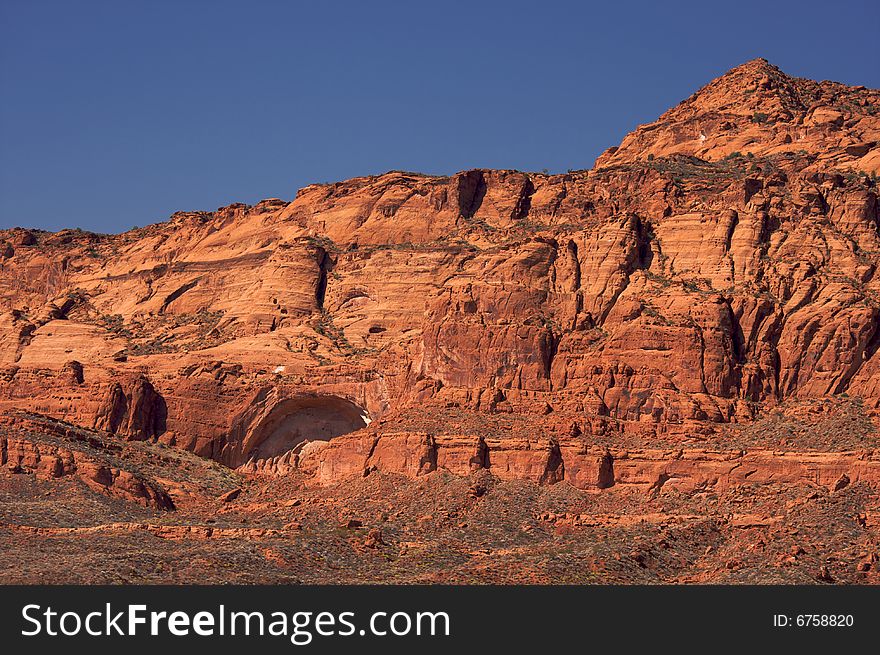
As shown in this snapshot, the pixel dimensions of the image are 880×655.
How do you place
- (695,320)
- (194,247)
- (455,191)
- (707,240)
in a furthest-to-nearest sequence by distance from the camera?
(194,247), (455,191), (707,240), (695,320)

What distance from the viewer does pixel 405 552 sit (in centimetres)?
9288

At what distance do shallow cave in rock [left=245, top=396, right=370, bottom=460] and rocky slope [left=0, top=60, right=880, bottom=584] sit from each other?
126 mm

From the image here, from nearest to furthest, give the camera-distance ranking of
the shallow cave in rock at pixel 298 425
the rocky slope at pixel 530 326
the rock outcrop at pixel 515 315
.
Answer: the rocky slope at pixel 530 326, the rock outcrop at pixel 515 315, the shallow cave in rock at pixel 298 425

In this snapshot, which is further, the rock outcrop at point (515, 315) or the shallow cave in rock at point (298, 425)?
the shallow cave in rock at point (298, 425)

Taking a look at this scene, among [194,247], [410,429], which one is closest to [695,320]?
[410,429]

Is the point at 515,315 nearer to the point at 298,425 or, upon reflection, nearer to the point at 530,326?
the point at 530,326

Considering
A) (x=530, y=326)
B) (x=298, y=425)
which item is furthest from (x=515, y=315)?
(x=298, y=425)

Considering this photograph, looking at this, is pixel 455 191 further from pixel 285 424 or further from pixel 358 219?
pixel 285 424

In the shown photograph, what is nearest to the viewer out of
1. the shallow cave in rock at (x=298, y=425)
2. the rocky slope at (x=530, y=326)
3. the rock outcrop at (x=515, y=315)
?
the rocky slope at (x=530, y=326)

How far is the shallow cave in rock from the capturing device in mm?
117312

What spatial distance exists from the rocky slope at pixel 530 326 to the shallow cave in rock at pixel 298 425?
0.13m

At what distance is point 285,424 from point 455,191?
61.0ft

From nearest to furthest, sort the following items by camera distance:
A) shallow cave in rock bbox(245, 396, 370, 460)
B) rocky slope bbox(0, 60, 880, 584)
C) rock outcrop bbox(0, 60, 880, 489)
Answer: rocky slope bbox(0, 60, 880, 584), rock outcrop bbox(0, 60, 880, 489), shallow cave in rock bbox(245, 396, 370, 460)

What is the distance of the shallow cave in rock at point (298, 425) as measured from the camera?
385 ft
